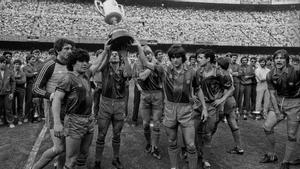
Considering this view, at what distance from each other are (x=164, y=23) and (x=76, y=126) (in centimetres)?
2526

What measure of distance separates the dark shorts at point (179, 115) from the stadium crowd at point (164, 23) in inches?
806

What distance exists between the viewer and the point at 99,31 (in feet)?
82.8

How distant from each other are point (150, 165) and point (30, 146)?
3.24 metres

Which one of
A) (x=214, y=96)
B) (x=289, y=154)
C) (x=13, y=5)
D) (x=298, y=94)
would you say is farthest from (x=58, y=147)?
→ (x=13, y=5)

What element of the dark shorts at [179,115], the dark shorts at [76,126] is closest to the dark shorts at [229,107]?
the dark shorts at [179,115]

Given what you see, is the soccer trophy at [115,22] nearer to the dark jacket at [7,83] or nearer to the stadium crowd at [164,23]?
the dark jacket at [7,83]

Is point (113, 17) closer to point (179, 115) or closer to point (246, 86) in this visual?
point (179, 115)

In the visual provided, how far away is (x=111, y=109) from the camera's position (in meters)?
4.93

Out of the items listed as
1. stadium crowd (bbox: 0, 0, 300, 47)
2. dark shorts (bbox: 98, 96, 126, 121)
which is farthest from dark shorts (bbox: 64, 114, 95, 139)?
stadium crowd (bbox: 0, 0, 300, 47)

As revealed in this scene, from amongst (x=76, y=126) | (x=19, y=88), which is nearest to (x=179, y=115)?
(x=76, y=126)

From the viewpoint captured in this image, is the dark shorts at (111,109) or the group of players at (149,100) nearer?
the group of players at (149,100)

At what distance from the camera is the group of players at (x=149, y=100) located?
12.9 feet

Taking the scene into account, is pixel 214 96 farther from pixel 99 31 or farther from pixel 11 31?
pixel 11 31

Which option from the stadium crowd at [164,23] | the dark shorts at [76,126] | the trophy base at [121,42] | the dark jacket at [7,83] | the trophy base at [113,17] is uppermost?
the stadium crowd at [164,23]
